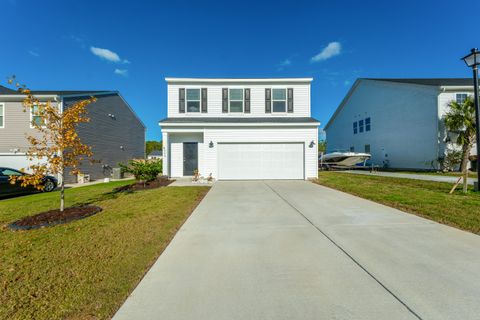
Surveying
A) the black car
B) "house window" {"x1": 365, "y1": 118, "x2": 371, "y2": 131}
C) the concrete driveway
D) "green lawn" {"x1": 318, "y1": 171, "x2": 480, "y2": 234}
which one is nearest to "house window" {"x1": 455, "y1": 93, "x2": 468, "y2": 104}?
"house window" {"x1": 365, "y1": 118, "x2": 371, "y2": 131}

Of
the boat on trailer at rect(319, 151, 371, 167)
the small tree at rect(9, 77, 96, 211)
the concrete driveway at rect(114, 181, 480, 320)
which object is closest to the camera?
the concrete driveway at rect(114, 181, 480, 320)

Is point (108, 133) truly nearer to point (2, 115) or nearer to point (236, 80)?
point (2, 115)

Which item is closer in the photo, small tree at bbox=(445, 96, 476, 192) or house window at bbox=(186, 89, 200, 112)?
house window at bbox=(186, 89, 200, 112)

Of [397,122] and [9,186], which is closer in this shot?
[9,186]

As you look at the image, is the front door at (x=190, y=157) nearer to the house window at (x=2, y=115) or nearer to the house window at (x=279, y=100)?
the house window at (x=279, y=100)

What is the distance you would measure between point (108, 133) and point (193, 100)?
7.81m

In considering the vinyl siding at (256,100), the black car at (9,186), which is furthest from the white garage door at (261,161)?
the black car at (9,186)

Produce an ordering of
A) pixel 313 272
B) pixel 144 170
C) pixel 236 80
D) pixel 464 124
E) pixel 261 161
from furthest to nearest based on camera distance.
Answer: pixel 464 124
pixel 236 80
pixel 261 161
pixel 144 170
pixel 313 272

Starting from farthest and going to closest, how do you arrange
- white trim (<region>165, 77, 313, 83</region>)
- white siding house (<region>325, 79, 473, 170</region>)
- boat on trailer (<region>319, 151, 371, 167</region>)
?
boat on trailer (<region>319, 151, 371, 167</region>) → white siding house (<region>325, 79, 473, 170</region>) → white trim (<region>165, 77, 313, 83</region>)

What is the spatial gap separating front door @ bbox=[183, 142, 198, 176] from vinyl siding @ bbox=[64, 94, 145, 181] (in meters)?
4.73

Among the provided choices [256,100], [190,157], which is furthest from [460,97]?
[190,157]

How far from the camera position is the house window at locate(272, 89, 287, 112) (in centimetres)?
1410

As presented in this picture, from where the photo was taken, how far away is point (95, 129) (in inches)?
601

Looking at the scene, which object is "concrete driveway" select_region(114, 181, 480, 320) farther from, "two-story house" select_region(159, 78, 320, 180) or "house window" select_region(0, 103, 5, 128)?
"house window" select_region(0, 103, 5, 128)
